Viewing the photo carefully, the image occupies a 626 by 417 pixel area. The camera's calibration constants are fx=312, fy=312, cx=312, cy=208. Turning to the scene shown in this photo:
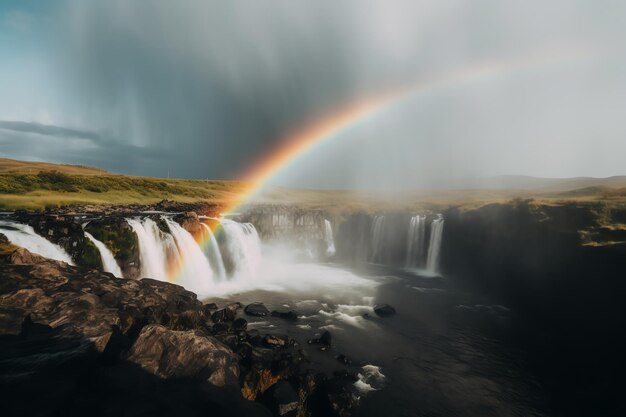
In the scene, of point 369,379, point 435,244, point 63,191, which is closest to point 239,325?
point 369,379

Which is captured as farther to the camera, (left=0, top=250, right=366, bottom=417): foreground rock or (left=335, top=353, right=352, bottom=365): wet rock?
(left=335, top=353, right=352, bottom=365): wet rock

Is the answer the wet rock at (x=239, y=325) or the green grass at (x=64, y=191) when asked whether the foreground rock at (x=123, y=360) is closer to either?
the wet rock at (x=239, y=325)

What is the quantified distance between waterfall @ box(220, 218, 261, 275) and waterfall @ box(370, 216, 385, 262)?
73.6 ft

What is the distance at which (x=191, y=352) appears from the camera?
13.7 meters

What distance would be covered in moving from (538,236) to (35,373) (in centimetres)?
4250

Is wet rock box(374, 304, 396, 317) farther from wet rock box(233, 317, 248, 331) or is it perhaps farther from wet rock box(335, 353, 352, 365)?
wet rock box(233, 317, 248, 331)

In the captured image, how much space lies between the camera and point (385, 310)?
30.3 metres

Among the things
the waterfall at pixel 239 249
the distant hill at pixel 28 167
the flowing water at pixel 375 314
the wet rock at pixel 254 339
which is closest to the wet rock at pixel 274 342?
the wet rock at pixel 254 339

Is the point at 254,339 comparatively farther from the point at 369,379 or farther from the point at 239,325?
the point at 369,379

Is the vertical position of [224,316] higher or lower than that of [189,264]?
lower

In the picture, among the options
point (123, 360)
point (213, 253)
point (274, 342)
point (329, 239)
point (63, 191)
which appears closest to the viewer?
point (123, 360)

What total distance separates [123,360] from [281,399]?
702 cm

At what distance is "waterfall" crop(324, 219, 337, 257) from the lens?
60.8 metres

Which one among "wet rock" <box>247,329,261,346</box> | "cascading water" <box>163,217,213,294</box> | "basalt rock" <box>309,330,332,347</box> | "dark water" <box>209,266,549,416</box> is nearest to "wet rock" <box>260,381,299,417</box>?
"dark water" <box>209,266,549,416</box>
